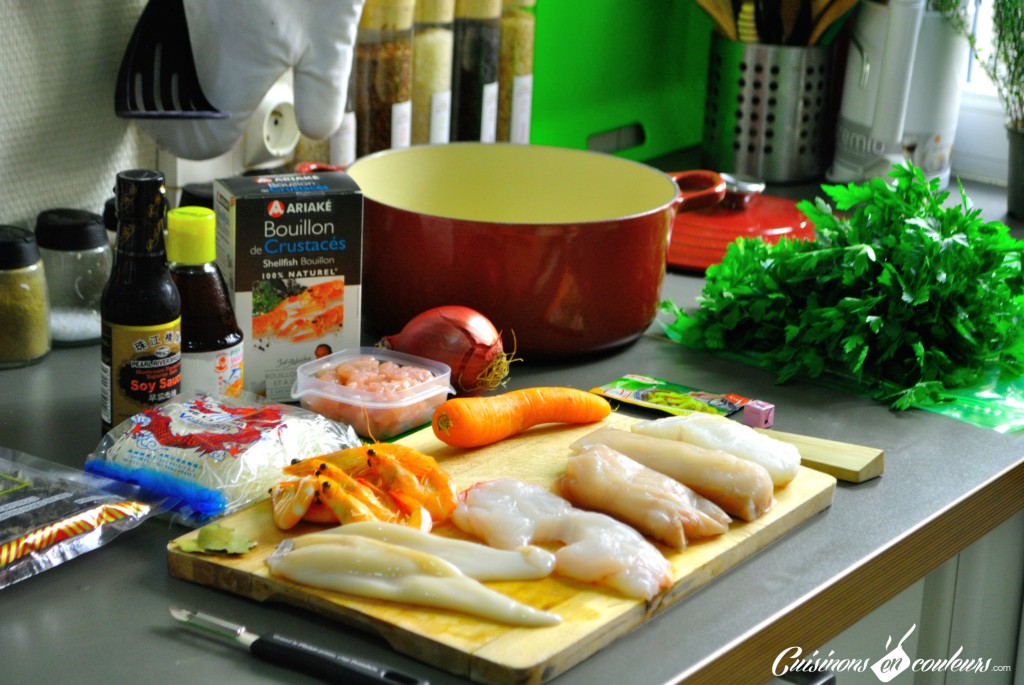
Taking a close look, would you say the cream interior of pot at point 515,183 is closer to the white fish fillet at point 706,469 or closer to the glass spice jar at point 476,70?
the glass spice jar at point 476,70

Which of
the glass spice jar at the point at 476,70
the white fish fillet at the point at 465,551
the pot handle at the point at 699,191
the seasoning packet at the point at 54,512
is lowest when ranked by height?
the seasoning packet at the point at 54,512

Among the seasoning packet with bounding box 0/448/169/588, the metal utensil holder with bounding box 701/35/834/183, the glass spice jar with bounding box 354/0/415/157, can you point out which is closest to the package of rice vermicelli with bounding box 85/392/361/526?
the seasoning packet with bounding box 0/448/169/588

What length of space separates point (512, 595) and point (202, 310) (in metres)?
0.38

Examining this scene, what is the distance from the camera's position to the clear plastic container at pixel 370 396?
1.07 m

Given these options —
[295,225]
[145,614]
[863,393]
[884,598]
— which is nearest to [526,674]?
[145,614]

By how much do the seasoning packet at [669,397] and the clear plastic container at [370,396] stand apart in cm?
17

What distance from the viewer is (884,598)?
3.14 feet

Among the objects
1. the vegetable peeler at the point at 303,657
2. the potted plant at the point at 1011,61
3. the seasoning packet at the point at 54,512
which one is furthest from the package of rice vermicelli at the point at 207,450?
the potted plant at the point at 1011,61

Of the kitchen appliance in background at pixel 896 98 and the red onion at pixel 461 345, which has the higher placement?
the kitchen appliance in background at pixel 896 98

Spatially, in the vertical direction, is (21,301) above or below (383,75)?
below

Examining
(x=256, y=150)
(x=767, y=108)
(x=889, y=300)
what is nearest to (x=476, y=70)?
(x=256, y=150)

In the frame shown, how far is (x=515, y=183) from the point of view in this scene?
1466 millimetres

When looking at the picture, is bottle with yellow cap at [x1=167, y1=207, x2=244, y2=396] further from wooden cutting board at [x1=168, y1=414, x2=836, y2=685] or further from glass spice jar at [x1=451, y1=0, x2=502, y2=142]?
glass spice jar at [x1=451, y1=0, x2=502, y2=142]

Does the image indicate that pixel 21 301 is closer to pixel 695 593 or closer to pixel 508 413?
pixel 508 413
